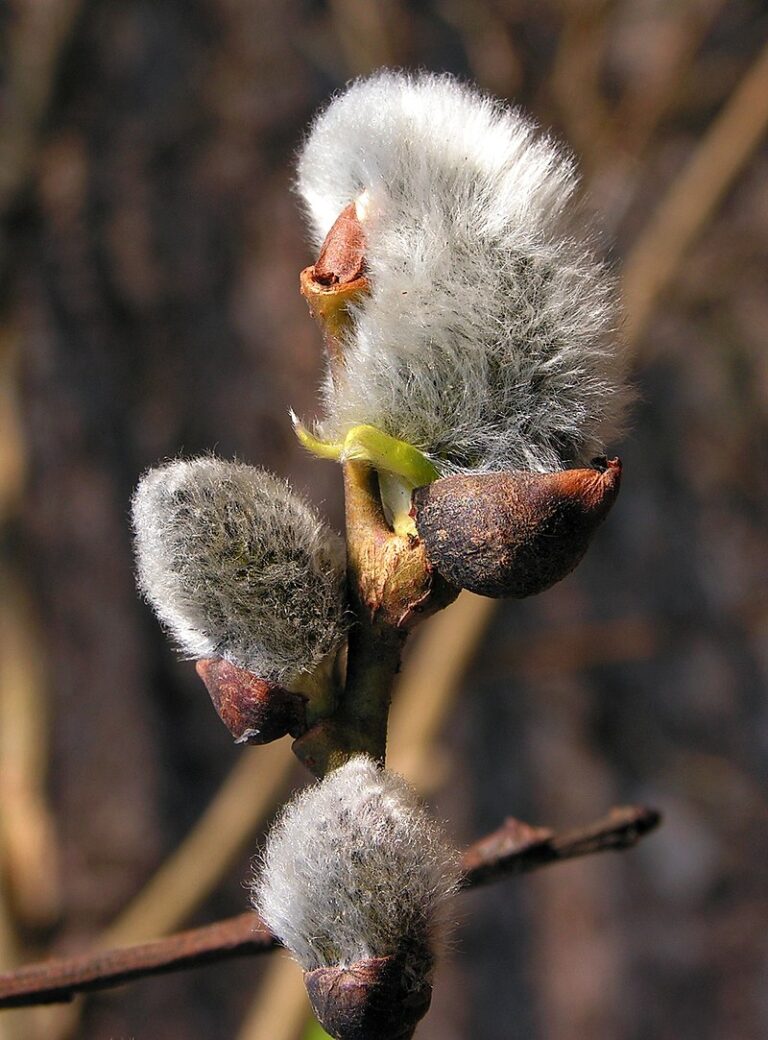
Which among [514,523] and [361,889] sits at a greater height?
[514,523]

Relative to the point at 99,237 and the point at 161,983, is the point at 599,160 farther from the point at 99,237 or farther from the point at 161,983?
the point at 161,983

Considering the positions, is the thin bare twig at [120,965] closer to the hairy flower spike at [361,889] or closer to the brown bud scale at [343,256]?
the hairy flower spike at [361,889]

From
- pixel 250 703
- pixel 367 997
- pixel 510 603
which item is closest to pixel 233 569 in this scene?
pixel 250 703

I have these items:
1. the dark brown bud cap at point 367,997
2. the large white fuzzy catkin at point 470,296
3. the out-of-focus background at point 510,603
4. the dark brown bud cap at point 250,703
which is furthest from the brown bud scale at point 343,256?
the out-of-focus background at point 510,603

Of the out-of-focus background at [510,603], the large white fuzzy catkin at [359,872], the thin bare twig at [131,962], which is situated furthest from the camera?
the out-of-focus background at [510,603]

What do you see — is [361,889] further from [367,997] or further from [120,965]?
[120,965]

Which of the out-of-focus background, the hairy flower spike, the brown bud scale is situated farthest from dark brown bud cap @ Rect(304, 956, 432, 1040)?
the out-of-focus background
